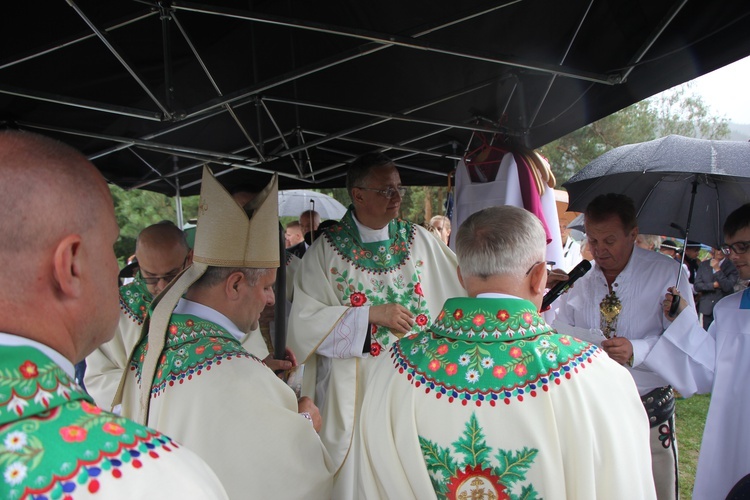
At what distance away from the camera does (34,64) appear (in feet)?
9.29

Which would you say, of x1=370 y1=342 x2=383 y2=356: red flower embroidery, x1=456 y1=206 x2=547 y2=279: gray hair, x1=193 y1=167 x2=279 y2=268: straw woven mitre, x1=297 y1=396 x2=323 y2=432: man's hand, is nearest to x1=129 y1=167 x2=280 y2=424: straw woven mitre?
x1=193 y1=167 x2=279 y2=268: straw woven mitre

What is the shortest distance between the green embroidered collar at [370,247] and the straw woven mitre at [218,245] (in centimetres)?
110

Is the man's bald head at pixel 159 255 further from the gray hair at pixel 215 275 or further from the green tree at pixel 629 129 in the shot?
the green tree at pixel 629 129

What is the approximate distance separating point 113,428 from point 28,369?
156 millimetres

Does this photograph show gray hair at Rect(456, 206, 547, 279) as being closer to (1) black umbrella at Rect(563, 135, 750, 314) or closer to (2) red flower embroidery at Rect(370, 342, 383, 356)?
(1) black umbrella at Rect(563, 135, 750, 314)

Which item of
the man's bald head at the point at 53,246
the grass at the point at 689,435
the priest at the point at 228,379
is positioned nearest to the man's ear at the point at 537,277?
the priest at the point at 228,379

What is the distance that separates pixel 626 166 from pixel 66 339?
2.73 metres

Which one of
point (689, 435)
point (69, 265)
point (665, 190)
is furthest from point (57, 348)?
point (689, 435)

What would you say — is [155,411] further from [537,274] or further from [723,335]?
[723,335]

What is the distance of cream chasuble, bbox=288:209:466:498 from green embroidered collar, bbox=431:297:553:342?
149 centimetres

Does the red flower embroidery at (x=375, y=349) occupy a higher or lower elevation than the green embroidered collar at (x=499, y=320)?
lower

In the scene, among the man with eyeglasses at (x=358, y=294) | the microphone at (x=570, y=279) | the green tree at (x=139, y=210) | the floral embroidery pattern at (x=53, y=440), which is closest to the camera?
the floral embroidery pattern at (x=53, y=440)

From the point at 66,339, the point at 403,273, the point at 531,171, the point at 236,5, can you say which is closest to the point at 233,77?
the point at 236,5

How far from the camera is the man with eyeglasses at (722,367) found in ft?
8.08
